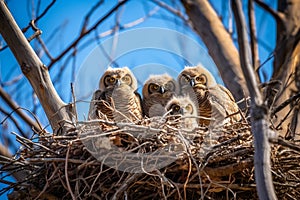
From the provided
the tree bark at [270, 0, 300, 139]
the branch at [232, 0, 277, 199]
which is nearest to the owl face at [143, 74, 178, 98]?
the tree bark at [270, 0, 300, 139]

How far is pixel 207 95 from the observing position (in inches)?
137

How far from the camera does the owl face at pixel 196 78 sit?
3623mm

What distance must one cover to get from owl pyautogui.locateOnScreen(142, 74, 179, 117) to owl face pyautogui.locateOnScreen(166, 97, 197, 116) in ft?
0.61

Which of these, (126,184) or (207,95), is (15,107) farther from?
(126,184)

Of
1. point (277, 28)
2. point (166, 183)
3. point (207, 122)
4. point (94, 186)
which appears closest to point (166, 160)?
point (166, 183)

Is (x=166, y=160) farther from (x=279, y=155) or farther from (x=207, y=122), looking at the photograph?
(x=207, y=122)

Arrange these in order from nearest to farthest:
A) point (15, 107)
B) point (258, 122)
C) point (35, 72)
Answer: point (258, 122) → point (35, 72) → point (15, 107)

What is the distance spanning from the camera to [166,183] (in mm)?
2473

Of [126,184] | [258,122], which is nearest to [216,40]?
[126,184]

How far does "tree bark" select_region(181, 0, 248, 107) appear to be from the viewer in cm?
362

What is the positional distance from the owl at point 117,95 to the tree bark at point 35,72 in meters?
0.28

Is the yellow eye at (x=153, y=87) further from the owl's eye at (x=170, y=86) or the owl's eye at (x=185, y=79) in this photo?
the owl's eye at (x=185, y=79)

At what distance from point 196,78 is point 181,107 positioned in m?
0.53

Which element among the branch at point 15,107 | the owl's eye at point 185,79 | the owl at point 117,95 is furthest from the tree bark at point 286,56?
the branch at point 15,107
